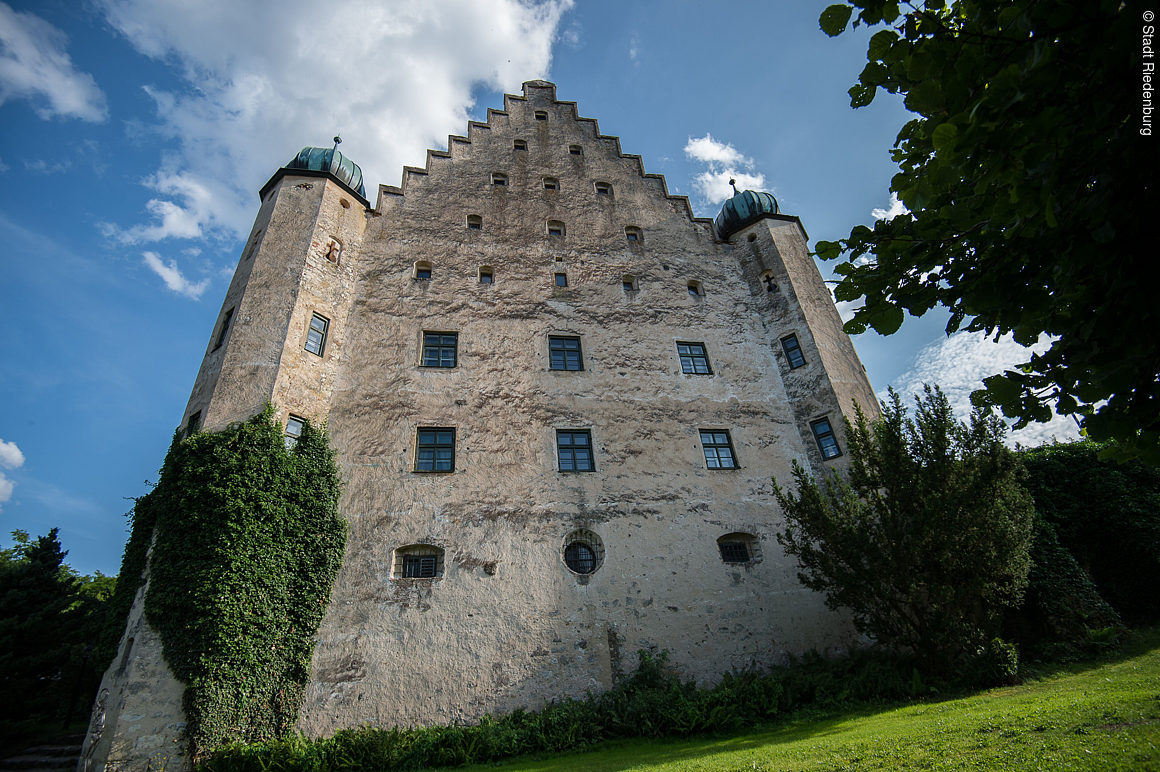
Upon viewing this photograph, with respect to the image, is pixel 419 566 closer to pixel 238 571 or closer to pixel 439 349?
pixel 238 571

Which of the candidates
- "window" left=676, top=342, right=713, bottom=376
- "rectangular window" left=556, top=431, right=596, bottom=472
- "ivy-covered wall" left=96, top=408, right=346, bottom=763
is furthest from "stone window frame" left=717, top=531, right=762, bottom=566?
"ivy-covered wall" left=96, top=408, right=346, bottom=763

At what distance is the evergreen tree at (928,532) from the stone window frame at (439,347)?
1041 centimetres

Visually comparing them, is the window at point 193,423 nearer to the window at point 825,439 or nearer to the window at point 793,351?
the window at point 825,439

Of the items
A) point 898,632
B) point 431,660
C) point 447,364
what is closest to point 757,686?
point 898,632

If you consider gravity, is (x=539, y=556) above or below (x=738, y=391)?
below

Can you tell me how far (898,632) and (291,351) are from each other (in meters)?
16.2

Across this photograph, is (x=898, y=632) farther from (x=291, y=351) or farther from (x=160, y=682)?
(x=291, y=351)

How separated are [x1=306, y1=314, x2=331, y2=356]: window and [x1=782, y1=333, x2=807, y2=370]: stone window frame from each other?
1504 centimetres

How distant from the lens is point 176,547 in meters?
11.4

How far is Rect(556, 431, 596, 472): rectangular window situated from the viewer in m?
15.8

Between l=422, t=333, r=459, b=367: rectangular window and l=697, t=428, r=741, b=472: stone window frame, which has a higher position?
l=422, t=333, r=459, b=367: rectangular window

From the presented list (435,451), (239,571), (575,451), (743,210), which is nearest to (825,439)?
(575,451)

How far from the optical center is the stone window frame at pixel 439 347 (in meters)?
16.7

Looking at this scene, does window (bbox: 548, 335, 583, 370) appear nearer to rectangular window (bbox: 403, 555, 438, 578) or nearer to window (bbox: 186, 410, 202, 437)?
rectangular window (bbox: 403, 555, 438, 578)
